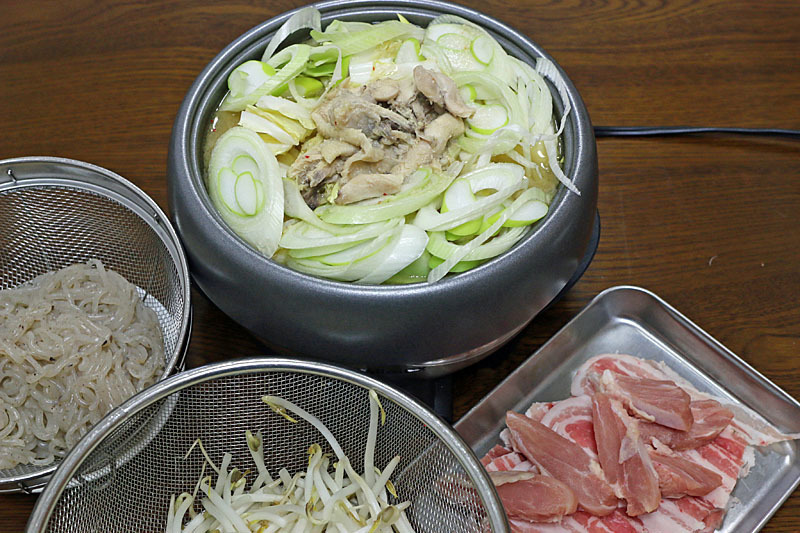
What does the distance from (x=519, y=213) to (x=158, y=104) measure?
1.14 m

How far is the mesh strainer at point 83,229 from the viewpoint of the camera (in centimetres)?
152

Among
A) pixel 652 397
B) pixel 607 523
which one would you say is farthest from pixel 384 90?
pixel 607 523

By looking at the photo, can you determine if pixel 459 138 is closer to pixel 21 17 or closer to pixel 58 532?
pixel 58 532

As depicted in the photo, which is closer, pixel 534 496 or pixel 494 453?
pixel 534 496

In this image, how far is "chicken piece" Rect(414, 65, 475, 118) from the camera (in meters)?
1.38

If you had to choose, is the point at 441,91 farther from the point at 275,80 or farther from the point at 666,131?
the point at 666,131

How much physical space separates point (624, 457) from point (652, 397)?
150mm

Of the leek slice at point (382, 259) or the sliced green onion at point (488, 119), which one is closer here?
the leek slice at point (382, 259)

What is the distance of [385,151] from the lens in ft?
4.48

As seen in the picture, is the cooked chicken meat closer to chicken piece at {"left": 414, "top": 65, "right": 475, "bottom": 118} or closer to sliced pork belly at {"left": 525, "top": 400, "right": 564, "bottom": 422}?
chicken piece at {"left": 414, "top": 65, "right": 475, "bottom": 118}

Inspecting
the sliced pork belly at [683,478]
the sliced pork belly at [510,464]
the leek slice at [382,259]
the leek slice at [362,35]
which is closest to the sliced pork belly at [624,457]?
the sliced pork belly at [683,478]

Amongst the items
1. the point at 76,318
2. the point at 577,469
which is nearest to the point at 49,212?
the point at 76,318

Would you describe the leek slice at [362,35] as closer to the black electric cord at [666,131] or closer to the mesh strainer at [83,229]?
the mesh strainer at [83,229]

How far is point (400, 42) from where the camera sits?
1.52 m
